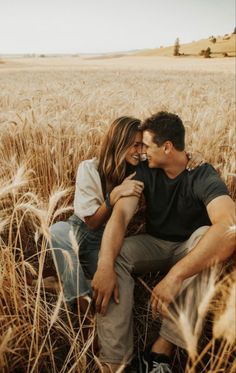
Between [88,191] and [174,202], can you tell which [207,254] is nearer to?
[174,202]

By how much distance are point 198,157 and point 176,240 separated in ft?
1.83

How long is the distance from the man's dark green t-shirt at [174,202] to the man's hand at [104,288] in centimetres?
63

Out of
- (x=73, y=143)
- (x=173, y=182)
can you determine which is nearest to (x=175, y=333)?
(x=173, y=182)

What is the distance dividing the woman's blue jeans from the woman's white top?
0.11 metres

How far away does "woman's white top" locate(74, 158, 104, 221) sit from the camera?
6.98 ft

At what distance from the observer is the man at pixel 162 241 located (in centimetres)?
156

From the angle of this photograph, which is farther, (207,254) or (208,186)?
(208,186)

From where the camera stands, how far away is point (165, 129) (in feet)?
7.18

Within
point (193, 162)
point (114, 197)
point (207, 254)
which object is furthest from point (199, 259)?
point (193, 162)

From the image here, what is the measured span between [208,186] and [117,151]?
0.65 meters

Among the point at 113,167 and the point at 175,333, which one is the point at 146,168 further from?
the point at 175,333

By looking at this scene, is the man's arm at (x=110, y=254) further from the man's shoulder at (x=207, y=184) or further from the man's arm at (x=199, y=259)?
the man's shoulder at (x=207, y=184)

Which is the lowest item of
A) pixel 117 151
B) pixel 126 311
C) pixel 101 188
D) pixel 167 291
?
pixel 126 311

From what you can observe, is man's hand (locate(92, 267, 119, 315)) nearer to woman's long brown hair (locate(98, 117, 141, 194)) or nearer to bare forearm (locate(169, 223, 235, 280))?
bare forearm (locate(169, 223, 235, 280))
